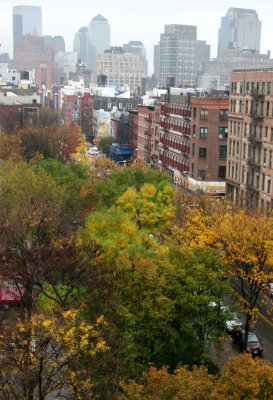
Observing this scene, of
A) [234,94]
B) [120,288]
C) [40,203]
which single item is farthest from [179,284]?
[234,94]

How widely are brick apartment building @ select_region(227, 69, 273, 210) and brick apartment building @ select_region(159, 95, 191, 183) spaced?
47.5ft

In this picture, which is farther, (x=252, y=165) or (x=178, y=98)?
(x=178, y=98)

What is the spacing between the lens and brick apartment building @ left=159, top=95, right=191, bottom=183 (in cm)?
10288

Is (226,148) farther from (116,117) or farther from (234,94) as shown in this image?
(116,117)

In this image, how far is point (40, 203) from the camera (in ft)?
173

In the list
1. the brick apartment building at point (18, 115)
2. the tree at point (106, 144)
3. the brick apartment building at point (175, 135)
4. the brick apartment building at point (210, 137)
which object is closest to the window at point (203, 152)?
the brick apartment building at point (210, 137)

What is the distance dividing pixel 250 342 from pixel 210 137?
60.0 meters

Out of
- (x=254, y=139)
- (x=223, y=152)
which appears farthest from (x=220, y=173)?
(x=254, y=139)

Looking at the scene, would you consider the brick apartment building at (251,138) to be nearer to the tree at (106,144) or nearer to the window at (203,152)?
the window at (203,152)

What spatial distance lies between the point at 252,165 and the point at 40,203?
34.8 meters

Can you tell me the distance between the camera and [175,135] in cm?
10919

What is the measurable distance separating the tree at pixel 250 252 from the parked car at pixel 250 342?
1.07 meters

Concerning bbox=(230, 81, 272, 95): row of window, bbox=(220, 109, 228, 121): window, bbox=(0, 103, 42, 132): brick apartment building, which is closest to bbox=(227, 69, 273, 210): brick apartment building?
bbox=(230, 81, 272, 95): row of window

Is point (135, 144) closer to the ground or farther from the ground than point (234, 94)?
closer to the ground
